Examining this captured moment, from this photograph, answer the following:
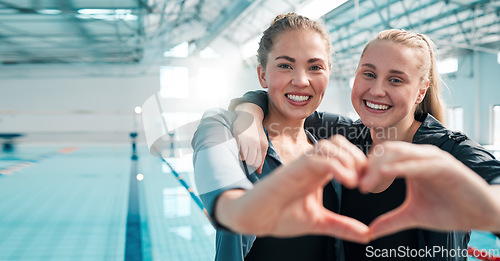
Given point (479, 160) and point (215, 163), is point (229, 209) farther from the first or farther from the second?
point (479, 160)

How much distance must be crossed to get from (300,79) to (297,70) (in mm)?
35

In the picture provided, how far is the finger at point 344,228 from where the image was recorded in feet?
1.56

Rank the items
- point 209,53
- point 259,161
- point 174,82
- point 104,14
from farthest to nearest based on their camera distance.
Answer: point 209,53 → point 174,82 → point 104,14 → point 259,161

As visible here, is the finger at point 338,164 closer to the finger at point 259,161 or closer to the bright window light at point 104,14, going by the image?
the finger at point 259,161

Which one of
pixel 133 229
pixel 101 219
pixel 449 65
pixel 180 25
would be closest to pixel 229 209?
pixel 133 229

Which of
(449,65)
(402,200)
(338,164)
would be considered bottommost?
(402,200)

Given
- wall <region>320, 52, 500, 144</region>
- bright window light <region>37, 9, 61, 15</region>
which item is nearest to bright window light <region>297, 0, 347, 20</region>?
bright window light <region>37, 9, 61, 15</region>

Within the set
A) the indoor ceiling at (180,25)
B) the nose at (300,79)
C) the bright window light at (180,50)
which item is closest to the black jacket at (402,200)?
the nose at (300,79)

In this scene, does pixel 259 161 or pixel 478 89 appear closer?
pixel 259 161

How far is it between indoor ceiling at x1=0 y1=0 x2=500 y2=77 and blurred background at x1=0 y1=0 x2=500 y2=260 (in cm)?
5

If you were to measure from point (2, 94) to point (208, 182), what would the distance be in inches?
566

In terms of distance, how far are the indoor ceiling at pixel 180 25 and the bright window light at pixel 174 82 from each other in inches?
25.8

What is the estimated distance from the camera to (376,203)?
1100 mm

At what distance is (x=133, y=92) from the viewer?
1267 cm
